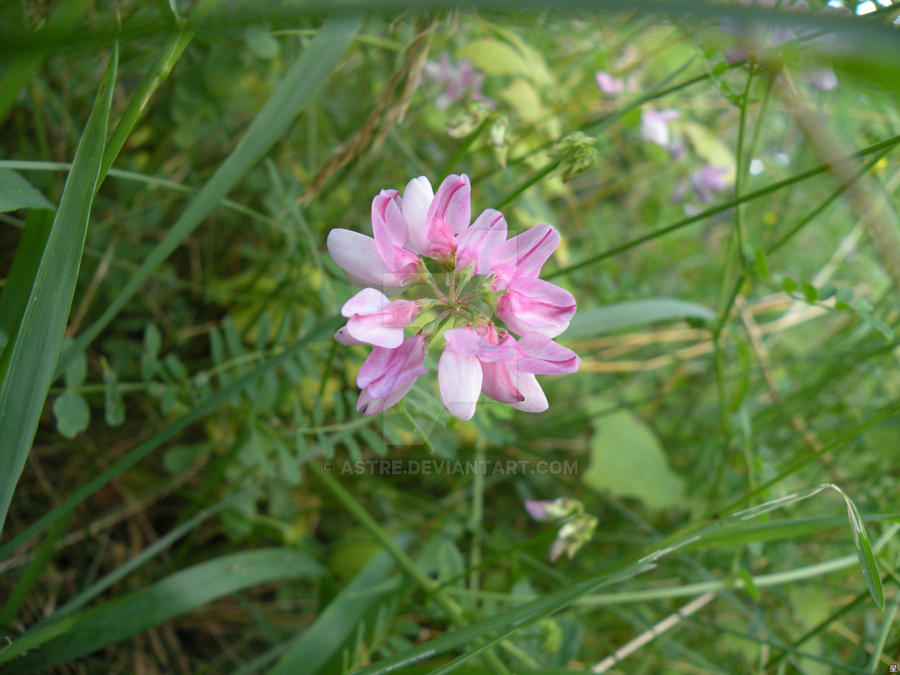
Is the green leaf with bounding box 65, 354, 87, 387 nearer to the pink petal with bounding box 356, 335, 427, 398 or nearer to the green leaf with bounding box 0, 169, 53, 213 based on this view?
the green leaf with bounding box 0, 169, 53, 213

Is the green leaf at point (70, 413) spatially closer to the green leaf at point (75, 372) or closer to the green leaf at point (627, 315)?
the green leaf at point (75, 372)

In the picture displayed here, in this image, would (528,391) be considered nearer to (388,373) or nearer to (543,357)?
(543,357)

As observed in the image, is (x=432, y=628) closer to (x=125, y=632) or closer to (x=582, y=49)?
(x=125, y=632)

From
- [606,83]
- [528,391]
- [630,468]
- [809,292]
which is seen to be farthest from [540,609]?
[606,83]

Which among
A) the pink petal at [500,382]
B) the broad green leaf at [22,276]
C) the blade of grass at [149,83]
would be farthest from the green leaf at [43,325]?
the pink petal at [500,382]

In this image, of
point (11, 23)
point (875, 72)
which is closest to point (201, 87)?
point (11, 23)

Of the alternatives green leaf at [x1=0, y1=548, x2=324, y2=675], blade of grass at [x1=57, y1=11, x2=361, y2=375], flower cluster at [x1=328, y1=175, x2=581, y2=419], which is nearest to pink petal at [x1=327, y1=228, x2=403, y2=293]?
flower cluster at [x1=328, y1=175, x2=581, y2=419]

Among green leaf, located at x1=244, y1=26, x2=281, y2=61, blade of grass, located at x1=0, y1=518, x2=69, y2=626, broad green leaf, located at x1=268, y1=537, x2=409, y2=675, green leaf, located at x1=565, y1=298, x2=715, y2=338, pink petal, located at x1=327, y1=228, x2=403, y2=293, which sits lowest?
broad green leaf, located at x1=268, y1=537, x2=409, y2=675
